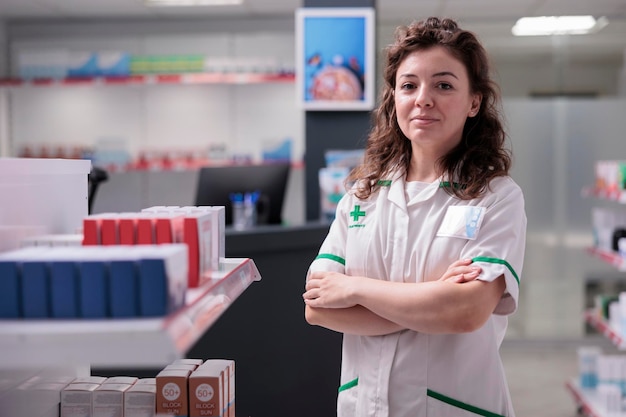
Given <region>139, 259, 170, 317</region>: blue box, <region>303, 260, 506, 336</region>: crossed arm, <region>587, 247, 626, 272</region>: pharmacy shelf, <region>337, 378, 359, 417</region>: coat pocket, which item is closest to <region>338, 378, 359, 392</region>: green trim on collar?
<region>337, 378, 359, 417</region>: coat pocket

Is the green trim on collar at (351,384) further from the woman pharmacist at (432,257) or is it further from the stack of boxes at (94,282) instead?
the stack of boxes at (94,282)

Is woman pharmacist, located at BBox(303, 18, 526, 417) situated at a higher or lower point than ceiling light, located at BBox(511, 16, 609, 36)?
lower

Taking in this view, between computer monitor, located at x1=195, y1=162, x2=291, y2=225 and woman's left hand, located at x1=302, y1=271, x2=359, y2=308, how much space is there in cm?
206

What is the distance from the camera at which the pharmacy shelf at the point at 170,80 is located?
710cm

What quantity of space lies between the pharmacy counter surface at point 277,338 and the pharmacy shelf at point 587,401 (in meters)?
1.97

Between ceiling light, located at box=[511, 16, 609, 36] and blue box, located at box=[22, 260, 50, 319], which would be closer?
blue box, located at box=[22, 260, 50, 319]

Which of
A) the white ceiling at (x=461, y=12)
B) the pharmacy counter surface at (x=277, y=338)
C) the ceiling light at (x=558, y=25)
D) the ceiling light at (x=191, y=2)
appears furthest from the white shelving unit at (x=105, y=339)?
the ceiling light at (x=558, y=25)

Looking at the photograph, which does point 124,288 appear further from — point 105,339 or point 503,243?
point 503,243

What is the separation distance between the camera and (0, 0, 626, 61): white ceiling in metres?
6.92

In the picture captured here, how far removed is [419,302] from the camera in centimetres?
179

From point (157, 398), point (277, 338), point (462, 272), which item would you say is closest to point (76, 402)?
point (157, 398)

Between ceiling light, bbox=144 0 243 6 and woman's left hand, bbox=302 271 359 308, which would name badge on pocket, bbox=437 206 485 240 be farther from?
ceiling light, bbox=144 0 243 6

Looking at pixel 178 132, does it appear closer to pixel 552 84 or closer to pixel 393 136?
pixel 552 84

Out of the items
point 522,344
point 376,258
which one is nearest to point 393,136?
point 376,258
